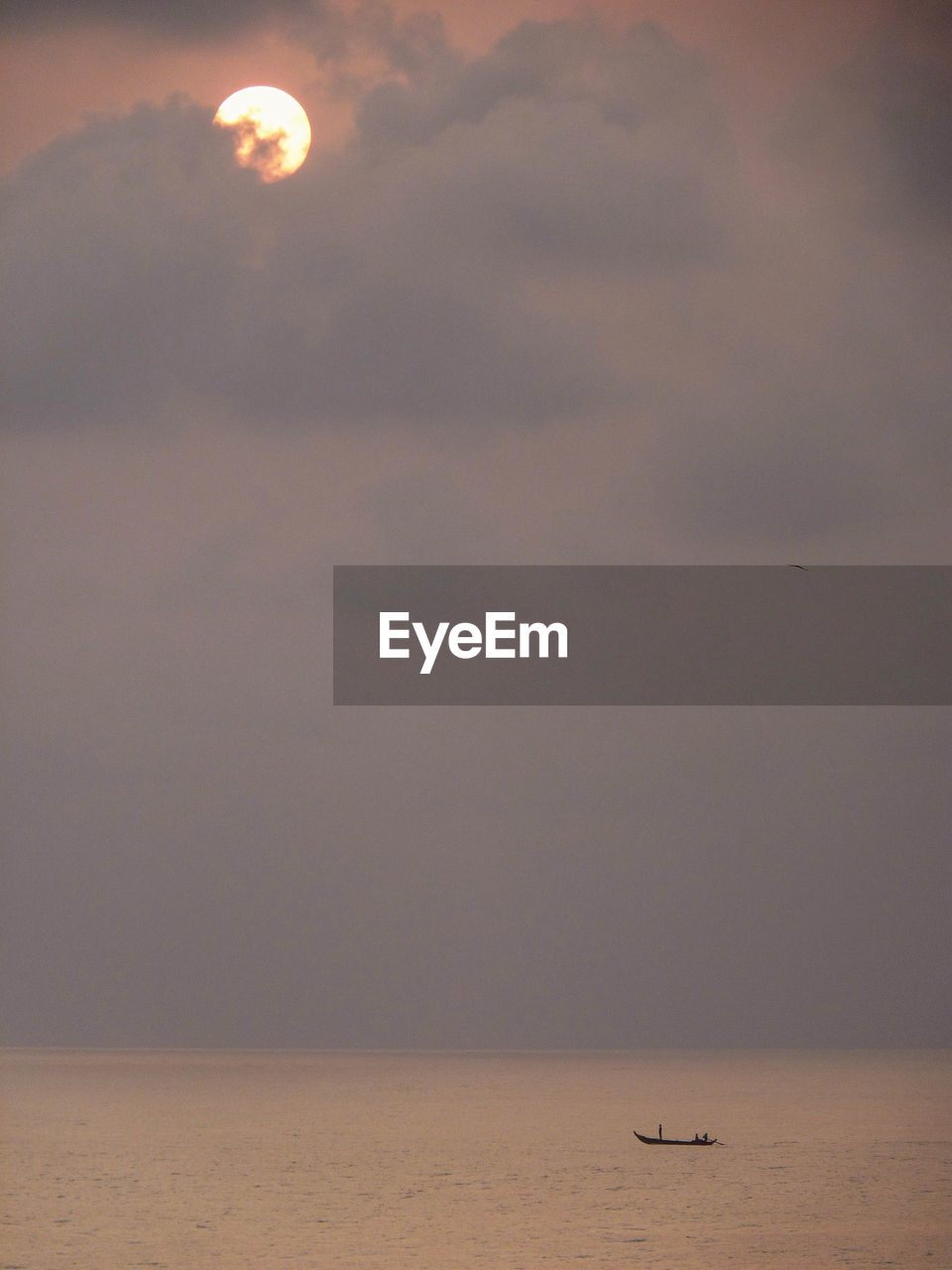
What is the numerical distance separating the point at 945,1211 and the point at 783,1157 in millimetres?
15435

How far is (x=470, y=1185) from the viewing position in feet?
126

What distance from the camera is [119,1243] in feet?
87.9

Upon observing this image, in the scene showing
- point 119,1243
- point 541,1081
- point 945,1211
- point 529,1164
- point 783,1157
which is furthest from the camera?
point 541,1081

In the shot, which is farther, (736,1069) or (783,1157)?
(736,1069)

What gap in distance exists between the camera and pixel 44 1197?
111ft

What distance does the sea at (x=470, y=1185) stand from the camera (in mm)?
26141

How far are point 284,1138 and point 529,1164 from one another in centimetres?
1455

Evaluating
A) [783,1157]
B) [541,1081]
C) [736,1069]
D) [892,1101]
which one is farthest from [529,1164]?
[736,1069]

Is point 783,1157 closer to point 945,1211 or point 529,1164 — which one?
point 529,1164

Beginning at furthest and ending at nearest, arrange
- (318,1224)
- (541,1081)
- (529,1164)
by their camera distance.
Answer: (541,1081), (529,1164), (318,1224)

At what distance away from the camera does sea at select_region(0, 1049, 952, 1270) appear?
2614cm

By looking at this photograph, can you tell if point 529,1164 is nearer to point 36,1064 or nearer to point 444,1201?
point 444,1201

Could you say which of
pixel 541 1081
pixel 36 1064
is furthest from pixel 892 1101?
pixel 36 1064

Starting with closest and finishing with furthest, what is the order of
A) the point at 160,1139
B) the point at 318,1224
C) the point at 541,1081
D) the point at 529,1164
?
the point at 318,1224 < the point at 529,1164 < the point at 160,1139 < the point at 541,1081
